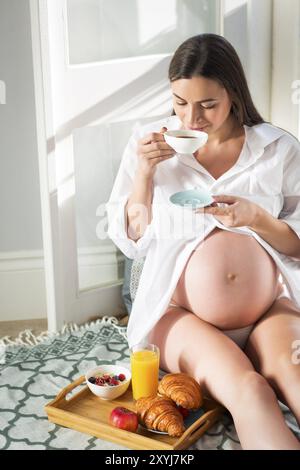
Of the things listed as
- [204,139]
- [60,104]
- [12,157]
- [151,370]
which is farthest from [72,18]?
[151,370]

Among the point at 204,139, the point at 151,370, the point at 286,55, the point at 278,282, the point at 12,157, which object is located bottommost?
the point at 151,370

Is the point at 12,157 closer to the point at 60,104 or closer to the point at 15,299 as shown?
the point at 60,104

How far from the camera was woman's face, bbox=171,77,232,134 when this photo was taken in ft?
5.98

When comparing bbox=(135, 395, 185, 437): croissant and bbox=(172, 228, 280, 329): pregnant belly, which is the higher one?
bbox=(172, 228, 280, 329): pregnant belly

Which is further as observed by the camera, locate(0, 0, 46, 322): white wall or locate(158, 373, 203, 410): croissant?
locate(0, 0, 46, 322): white wall

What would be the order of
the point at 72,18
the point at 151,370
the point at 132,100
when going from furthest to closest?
1. the point at 132,100
2. the point at 72,18
3. the point at 151,370

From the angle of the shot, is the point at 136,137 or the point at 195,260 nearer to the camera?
the point at 195,260

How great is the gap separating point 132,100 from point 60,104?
11.7 inches

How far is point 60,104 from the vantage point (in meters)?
2.45

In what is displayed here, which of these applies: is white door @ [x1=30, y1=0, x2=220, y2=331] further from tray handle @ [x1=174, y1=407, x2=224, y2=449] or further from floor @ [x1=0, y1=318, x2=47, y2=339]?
tray handle @ [x1=174, y1=407, x2=224, y2=449]

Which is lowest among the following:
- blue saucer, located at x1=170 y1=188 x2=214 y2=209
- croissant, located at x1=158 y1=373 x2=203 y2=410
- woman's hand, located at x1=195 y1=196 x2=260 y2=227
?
croissant, located at x1=158 y1=373 x2=203 y2=410

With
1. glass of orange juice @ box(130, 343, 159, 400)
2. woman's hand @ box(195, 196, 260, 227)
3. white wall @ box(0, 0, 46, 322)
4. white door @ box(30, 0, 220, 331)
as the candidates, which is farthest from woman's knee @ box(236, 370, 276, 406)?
white wall @ box(0, 0, 46, 322)

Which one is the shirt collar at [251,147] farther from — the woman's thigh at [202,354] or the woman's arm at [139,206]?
the woman's thigh at [202,354]
